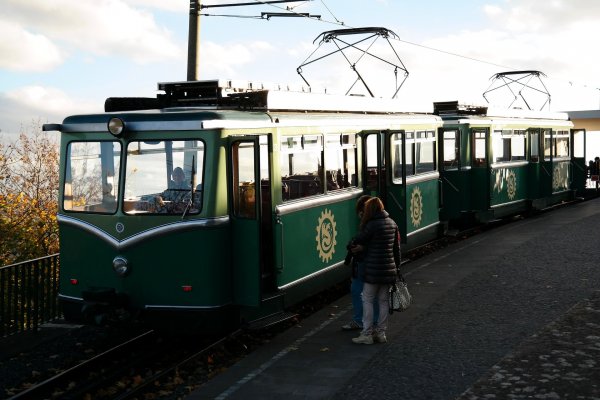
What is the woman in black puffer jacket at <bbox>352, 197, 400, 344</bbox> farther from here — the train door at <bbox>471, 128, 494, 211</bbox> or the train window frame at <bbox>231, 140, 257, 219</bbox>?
the train door at <bbox>471, 128, 494, 211</bbox>

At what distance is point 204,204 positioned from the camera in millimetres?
9000

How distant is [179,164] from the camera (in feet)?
29.9

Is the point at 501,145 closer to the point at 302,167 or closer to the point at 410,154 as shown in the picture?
the point at 410,154

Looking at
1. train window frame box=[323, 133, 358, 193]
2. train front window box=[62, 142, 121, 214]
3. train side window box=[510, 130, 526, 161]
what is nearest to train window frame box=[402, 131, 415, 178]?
train window frame box=[323, 133, 358, 193]

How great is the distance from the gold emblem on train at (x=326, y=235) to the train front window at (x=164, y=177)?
8.56 feet

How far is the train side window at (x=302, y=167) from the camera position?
10273 millimetres

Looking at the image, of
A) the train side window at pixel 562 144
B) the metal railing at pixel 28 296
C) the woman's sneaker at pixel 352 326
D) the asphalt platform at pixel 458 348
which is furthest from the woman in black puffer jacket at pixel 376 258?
the train side window at pixel 562 144

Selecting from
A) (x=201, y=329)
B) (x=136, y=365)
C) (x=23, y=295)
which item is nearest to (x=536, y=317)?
(x=201, y=329)

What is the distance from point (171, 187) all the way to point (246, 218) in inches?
35.2

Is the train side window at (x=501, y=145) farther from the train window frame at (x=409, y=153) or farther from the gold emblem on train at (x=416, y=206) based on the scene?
the train window frame at (x=409, y=153)

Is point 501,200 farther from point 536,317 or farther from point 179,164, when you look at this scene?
point 179,164

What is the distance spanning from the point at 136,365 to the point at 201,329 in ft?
3.03

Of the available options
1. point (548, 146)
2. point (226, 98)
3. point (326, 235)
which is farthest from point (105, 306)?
point (548, 146)

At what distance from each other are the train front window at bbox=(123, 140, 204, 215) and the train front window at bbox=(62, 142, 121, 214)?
190 mm
